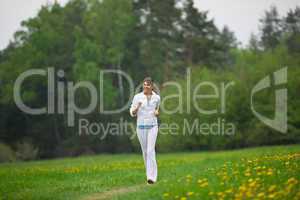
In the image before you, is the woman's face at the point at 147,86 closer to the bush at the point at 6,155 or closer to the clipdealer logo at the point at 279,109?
the clipdealer logo at the point at 279,109

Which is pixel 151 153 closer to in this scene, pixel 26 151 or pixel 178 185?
pixel 178 185

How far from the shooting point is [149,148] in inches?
600

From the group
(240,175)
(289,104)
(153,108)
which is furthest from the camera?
(289,104)

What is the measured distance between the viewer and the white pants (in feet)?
50.0

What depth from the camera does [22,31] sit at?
74.7 m

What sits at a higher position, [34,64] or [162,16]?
[162,16]

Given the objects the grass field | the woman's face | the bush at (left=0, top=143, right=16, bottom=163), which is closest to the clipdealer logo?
the bush at (left=0, top=143, right=16, bottom=163)

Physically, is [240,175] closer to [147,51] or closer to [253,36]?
[147,51]

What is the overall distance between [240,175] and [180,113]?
43.5 m

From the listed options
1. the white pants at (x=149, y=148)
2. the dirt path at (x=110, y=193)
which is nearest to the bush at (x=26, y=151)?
the dirt path at (x=110, y=193)

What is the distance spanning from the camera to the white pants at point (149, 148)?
50.0 feet

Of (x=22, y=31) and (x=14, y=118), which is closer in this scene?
(x=14, y=118)

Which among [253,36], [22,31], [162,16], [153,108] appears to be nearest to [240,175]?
[153,108]

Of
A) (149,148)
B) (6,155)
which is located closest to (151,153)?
(149,148)
